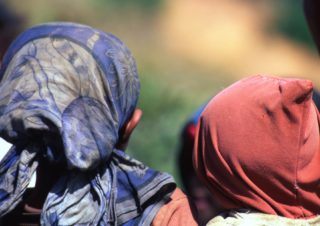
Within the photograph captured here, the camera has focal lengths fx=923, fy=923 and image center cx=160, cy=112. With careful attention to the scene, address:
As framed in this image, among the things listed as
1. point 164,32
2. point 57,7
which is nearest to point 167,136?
point 57,7

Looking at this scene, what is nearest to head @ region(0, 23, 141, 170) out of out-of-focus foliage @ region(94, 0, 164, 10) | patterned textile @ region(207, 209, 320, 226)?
patterned textile @ region(207, 209, 320, 226)

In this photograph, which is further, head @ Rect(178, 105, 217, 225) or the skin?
head @ Rect(178, 105, 217, 225)

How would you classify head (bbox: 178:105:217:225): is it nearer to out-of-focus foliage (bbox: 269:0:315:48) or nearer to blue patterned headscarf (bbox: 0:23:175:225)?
blue patterned headscarf (bbox: 0:23:175:225)

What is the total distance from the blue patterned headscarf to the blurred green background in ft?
25.7

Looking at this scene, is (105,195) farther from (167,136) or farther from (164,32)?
(164,32)

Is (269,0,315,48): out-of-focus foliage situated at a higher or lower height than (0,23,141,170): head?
lower

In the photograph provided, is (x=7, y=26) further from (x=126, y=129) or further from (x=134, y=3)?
(x=134, y=3)

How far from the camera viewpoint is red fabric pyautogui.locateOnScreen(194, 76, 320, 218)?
8.05 feet

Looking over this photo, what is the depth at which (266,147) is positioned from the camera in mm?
2473

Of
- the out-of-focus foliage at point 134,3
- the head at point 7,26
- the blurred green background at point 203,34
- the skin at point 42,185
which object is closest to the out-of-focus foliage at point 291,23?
the blurred green background at point 203,34

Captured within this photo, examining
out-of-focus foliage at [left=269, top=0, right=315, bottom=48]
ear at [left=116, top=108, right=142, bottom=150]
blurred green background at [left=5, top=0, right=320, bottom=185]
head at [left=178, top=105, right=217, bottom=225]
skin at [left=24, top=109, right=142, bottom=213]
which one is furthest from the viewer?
out-of-focus foliage at [left=269, top=0, right=315, bottom=48]

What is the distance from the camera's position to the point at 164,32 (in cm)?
1285

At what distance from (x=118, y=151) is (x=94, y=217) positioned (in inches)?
8.8

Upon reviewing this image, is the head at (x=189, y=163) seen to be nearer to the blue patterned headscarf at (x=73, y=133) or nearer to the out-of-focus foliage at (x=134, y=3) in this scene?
the blue patterned headscarf at (x=73, y=133)
